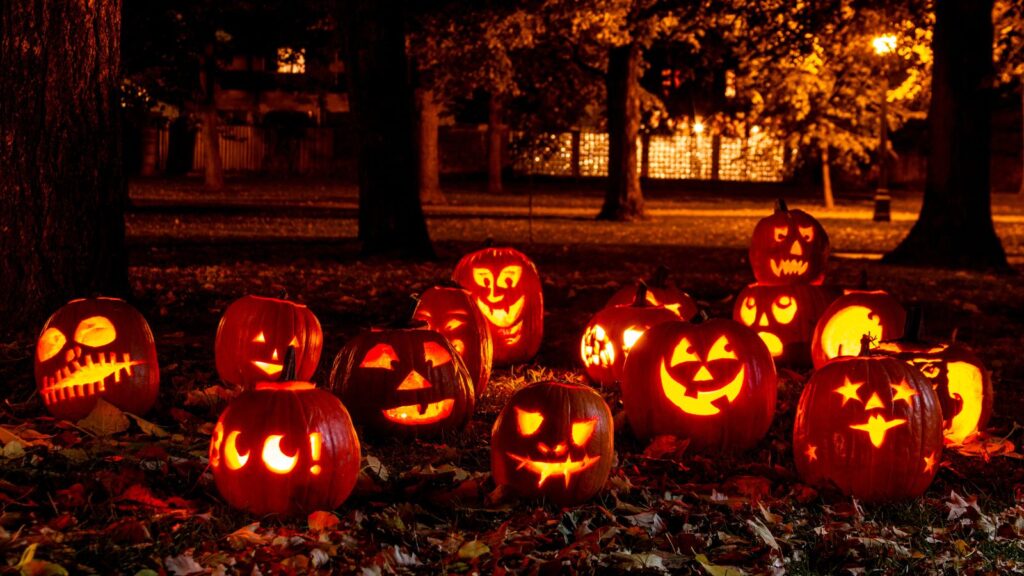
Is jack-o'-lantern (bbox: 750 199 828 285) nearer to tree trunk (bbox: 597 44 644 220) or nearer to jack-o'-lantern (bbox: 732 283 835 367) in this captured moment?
jack-o'-lantern (bbox: 732 283 835 367)

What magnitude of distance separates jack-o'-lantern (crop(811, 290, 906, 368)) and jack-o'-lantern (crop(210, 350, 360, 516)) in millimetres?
3598

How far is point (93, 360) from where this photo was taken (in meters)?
5.86

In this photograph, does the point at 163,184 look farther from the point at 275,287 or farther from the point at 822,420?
the point at 822,420

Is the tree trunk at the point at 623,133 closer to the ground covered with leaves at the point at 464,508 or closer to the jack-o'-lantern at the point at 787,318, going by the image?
the ground covered with leaves at the point at 464,508

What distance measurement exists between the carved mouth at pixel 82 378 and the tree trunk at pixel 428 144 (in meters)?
28.1

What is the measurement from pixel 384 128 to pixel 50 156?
23.9 ft

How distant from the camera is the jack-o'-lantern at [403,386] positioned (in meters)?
5.75

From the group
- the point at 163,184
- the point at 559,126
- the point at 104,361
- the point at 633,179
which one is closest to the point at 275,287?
the point at 104,361

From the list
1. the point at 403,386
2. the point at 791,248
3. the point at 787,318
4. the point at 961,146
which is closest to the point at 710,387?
the point at 403,386

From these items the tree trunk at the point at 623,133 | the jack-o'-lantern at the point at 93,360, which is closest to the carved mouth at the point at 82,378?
the jack-o'-lantern at the point at 93,360

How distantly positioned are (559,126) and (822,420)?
3218cm

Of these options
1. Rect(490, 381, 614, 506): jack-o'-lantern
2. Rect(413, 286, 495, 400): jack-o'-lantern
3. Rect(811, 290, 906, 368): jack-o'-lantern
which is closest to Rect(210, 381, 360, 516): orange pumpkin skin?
Rect(490, 381, 614, 506): jack-o'-lantern

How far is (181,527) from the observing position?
4.23 meters

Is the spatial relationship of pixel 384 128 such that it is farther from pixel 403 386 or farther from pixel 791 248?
pixel 403 386
